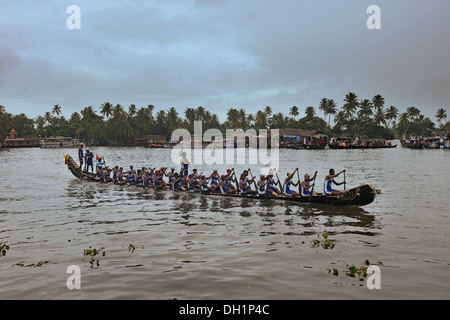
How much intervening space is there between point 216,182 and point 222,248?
9792 millimetres

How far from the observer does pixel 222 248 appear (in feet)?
34.5

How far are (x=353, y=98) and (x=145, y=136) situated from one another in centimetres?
7080

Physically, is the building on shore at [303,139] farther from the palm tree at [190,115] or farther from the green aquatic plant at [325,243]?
the green aquatic plant at [325,243]

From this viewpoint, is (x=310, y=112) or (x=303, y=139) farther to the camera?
(x=310, y=112)

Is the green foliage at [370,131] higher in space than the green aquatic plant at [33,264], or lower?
higher

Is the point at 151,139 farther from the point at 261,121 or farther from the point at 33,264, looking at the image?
the point at 33,264

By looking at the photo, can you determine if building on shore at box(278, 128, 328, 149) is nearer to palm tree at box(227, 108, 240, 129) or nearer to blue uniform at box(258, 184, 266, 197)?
palm tree at box(227, 108, 240, 129)

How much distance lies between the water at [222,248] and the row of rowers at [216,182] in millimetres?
742

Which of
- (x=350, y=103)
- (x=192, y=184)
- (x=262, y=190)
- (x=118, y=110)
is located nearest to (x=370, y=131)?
(x=350, y=103)

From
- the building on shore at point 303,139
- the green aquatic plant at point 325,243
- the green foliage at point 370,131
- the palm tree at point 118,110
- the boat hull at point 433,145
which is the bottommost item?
the green aquatic plant at point 325,243

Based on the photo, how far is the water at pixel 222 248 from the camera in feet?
25.4

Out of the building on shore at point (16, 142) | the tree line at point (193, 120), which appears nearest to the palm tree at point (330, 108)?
the tree line at point (193, 120)

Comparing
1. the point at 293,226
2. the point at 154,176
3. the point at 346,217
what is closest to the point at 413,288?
the point at 293,226
